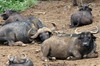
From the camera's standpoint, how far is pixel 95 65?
10.5 m

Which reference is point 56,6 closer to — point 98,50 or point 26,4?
point 26,4

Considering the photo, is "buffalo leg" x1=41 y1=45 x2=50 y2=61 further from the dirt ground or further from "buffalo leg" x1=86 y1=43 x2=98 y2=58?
"buffalo leg" x1=86 y1=43 x2=98 y2=58

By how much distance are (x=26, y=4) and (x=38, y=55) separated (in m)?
9.68

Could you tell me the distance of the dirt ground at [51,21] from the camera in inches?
433

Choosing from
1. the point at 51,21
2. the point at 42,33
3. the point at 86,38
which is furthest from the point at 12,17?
the point at 86,38

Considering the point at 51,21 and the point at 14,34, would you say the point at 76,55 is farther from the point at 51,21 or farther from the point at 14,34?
the point at 51,21

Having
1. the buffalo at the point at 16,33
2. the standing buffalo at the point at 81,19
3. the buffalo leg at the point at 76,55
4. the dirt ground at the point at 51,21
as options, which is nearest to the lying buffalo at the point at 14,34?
the buffalo at the point at 16,33

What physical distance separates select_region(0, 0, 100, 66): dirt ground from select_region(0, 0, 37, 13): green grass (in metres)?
0.34

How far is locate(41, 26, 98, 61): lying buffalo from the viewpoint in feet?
37.3

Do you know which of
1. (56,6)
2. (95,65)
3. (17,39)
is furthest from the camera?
(56,6)

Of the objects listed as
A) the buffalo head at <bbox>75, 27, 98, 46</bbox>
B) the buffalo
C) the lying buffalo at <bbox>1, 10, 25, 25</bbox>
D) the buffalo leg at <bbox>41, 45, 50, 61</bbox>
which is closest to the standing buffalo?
the lying buffalo at <bbox>1, 10, 25, 25</bbox>

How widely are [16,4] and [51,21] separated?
13.5 feet

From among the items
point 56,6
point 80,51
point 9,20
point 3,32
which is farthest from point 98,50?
point 56,6

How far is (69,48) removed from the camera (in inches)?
452
